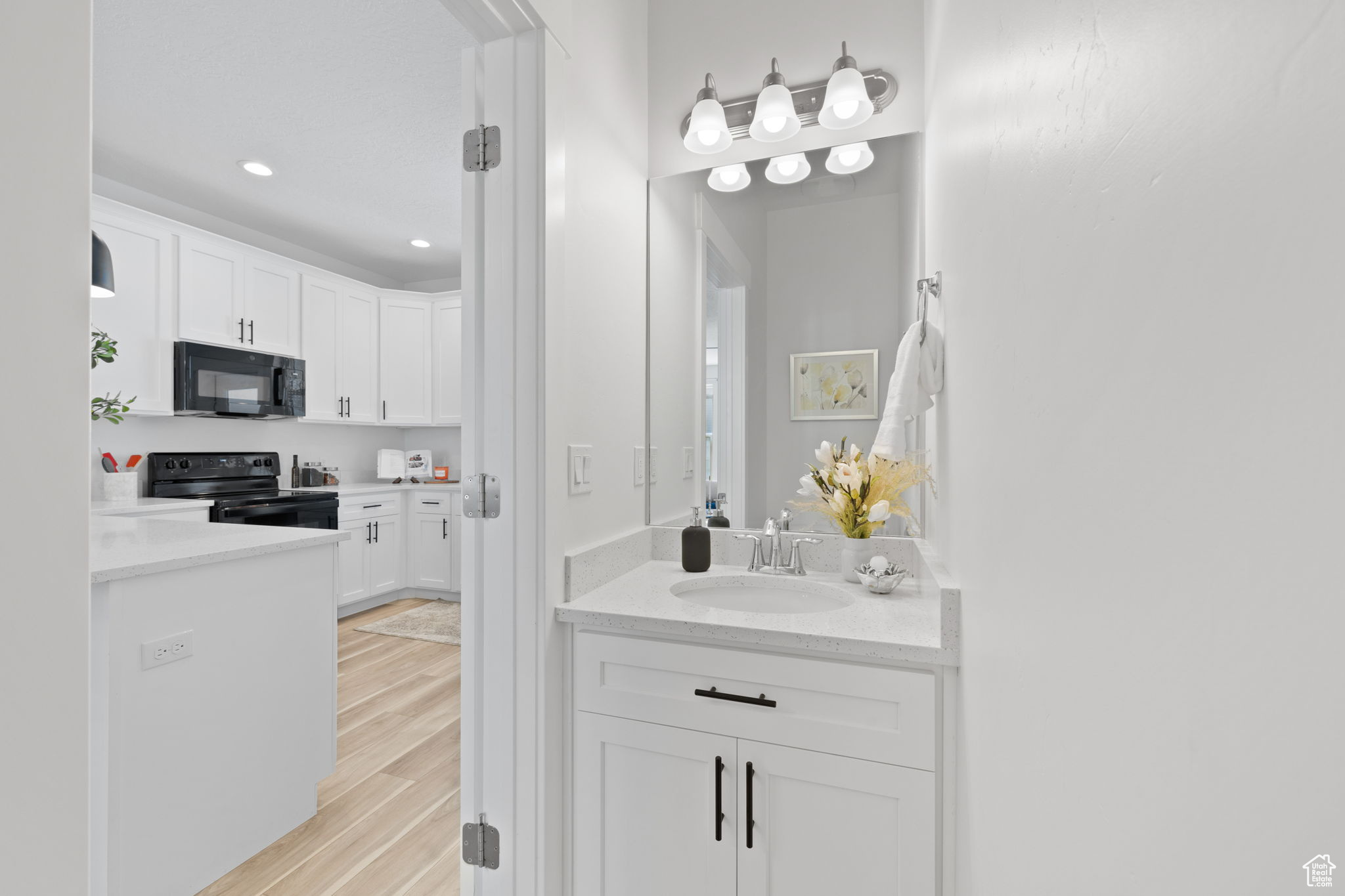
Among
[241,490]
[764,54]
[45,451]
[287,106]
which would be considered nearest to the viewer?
[45,451]

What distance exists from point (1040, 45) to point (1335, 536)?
526mm

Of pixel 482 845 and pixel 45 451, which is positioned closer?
pixel 45 451

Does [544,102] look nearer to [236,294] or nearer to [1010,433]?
[1010,433]

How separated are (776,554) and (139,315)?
11.5 feet

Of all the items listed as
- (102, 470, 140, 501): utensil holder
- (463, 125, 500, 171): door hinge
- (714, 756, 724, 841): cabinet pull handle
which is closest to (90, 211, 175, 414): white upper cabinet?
(102, 470, 140, 501): utensil holder

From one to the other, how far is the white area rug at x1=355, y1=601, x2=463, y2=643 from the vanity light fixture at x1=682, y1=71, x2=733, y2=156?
2.93 metres

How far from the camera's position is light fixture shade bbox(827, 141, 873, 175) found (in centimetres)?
175

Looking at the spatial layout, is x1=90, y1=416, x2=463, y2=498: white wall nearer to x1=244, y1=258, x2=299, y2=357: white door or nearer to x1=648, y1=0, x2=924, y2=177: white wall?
x1=244, y1=258, x2=299, y2=357: white door

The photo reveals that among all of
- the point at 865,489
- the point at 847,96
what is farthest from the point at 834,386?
the point at 847,96

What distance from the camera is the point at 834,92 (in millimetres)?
1637

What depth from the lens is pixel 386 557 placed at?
4465mm

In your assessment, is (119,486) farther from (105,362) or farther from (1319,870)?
(1319,870)

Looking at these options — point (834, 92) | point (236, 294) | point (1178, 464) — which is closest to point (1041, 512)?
point (1178, 464)

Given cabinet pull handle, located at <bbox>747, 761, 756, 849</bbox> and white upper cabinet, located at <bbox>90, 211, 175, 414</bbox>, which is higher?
white upper cabinet, located at <bbox>90, 211, 175, 414</bbox>
